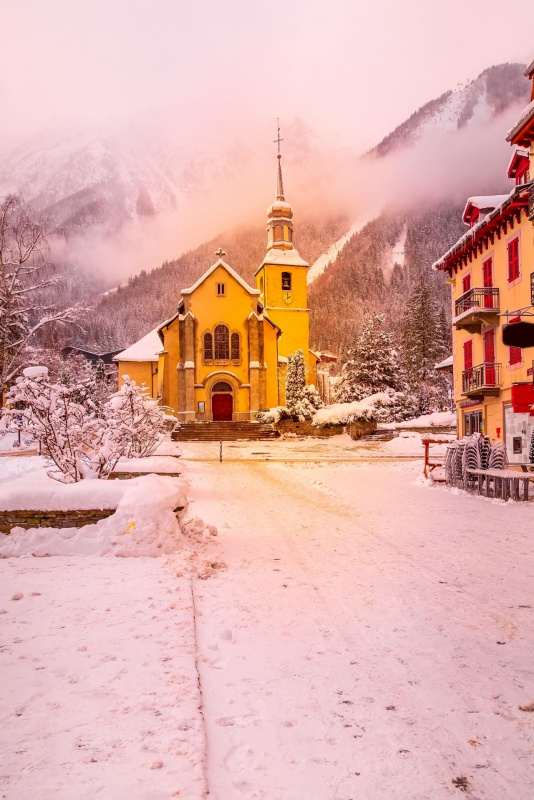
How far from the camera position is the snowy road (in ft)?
9.68

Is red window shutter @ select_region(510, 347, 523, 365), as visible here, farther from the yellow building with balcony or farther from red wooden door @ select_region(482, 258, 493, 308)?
red wooden door @ select_region(482, 258, 493, 308)

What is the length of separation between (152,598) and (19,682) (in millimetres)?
1906

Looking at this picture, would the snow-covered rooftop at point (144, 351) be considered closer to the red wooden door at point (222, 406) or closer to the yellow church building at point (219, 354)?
the yellow church building at point (219, 354)

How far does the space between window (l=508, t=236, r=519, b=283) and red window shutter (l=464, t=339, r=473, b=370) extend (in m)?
4.88

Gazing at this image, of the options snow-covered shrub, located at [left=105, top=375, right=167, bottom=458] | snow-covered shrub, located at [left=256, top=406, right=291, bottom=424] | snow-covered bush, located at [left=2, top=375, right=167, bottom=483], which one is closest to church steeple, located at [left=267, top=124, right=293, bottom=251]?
snow-covered shrub, located at [left=256, top=406, right=291, bottom=424]

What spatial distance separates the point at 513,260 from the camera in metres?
21.2

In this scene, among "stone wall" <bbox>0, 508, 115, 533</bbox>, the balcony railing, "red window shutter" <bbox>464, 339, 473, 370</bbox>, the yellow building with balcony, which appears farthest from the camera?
"red window shutter" <bbox>464, 339, 473, 370</bbox>

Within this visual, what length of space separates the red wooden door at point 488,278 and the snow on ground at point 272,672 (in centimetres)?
1696

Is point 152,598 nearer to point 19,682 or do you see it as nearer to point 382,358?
point 19,682

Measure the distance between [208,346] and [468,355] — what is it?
2654 cm

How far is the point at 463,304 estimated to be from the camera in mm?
24641

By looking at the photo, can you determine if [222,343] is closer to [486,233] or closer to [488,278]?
[488,278]

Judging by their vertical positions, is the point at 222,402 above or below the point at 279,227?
below

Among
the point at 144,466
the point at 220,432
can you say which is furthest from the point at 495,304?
the point at 220,432
